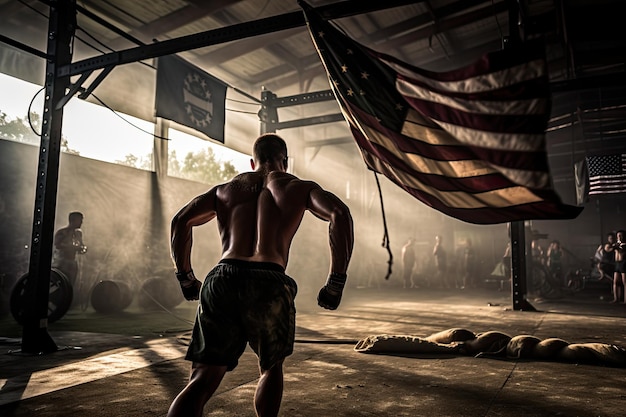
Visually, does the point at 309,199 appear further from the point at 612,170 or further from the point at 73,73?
the point at 612,170

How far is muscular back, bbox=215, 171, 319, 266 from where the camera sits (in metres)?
2.27

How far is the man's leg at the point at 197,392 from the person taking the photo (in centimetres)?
197

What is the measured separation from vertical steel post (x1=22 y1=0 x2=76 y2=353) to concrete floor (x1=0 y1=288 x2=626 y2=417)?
296 millimetres

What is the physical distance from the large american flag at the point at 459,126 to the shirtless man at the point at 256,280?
1.27 m

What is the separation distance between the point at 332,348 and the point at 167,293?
15.9 ft

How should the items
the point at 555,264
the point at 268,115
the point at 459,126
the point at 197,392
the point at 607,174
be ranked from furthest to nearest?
the point at 555,264 → the point at 607,174 → the point at 268,115 → the point at 459,126 → the point at 197,392

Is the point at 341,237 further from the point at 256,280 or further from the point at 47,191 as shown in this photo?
the point at 47,191

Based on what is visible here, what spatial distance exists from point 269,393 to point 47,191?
3.93 metres

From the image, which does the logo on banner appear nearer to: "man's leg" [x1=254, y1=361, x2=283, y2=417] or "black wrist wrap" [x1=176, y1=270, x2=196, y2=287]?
"black wrist wrap" [x1=176, y1=270, x2=196, y2=287]

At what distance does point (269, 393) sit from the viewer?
215 centimetres

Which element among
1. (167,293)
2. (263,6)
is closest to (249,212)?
(167,293)

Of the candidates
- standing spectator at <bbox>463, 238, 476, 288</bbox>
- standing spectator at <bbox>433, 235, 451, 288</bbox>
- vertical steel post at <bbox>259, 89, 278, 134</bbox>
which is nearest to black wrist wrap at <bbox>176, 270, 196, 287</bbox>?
vertical steel post at <bbox>259, 89, 278, 134</bbox>

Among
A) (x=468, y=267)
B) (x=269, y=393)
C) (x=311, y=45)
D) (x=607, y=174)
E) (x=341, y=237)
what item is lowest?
(x=269, y=393)

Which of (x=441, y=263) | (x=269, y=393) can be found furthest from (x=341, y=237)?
(x=441, y=263)
